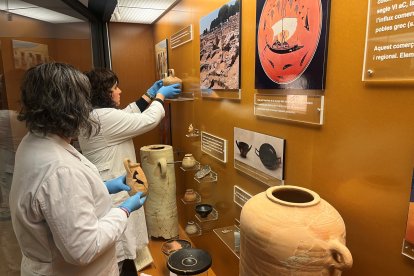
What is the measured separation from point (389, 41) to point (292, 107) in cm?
44

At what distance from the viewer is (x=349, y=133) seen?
36.7 inches

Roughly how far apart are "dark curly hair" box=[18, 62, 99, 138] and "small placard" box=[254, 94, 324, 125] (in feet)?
2.58

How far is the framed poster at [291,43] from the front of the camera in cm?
100

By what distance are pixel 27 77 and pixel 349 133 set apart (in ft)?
3.43

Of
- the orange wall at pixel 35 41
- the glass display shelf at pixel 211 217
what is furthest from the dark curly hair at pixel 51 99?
the glass display shelf at pixel 211 217

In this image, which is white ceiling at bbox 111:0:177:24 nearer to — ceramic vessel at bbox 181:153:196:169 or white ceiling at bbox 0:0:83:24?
white ceiling at bbox 0:0:83:24

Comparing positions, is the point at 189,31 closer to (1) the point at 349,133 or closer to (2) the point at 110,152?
(2) the point at 110,152

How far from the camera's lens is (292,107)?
45.9 inches

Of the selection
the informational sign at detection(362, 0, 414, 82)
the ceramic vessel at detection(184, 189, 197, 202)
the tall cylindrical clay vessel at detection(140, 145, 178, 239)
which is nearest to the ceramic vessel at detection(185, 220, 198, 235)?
the ceramic vessel at detection(184, 189, 197, 202)

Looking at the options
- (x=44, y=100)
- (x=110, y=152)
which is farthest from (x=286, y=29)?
(x=110, y=152)

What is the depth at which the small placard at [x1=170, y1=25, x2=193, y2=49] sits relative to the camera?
7.26 feet

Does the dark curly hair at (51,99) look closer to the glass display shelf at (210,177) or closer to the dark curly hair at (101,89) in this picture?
the dark curly hair at (101,89)

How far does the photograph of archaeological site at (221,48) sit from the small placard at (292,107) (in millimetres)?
247

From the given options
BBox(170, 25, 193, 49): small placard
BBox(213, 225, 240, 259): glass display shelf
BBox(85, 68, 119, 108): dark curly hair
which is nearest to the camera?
BBox(213, 225, 240, 259): glass display shelf
